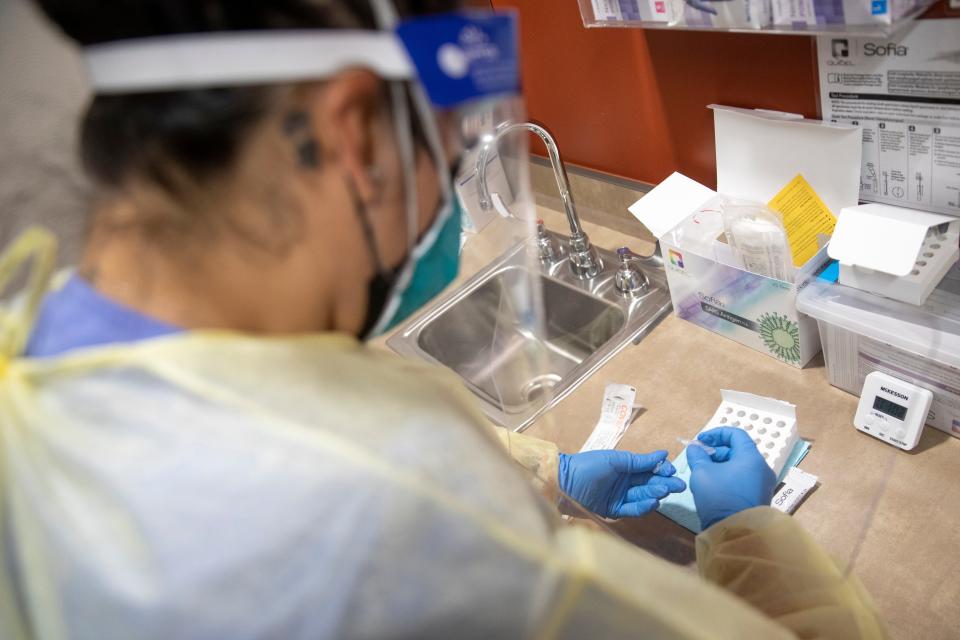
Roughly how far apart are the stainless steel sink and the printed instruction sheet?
0.50m

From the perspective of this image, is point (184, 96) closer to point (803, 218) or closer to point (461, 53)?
point (461, 53)

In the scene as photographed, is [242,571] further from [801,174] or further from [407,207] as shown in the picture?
[801,174]

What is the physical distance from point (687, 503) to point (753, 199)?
62 centimetres

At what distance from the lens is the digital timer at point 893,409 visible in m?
0.94

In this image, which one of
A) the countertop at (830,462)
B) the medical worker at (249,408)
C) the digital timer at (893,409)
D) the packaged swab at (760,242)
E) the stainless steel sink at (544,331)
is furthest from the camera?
the stainless steel sink at (544,331)

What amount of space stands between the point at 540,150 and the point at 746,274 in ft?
2.95

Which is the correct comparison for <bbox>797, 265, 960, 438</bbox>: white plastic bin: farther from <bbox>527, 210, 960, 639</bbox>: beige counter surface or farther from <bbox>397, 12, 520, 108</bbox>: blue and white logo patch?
<bbox>397, 12, 520, 108</bbox>: blue and white logo patch

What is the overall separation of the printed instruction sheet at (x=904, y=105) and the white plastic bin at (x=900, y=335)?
0.49 ft

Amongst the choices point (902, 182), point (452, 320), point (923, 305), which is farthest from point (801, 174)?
point (452, 320)

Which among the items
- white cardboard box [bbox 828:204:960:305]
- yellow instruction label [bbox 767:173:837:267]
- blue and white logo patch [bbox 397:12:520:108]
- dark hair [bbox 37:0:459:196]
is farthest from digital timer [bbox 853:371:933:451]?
dark hair [bbox 37:0:459:196]

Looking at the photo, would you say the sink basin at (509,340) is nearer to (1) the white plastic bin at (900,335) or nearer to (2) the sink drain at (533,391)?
(2) the sink drain at (533,391)

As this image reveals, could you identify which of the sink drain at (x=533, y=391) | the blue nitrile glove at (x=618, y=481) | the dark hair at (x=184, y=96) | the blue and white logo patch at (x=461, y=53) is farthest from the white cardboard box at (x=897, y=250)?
the dark hair at (x=184, y=96)

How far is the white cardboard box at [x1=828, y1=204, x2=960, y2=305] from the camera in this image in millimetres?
891

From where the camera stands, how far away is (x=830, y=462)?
3.27 feet
